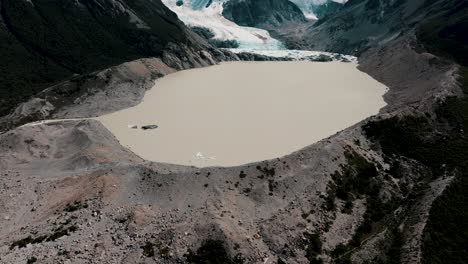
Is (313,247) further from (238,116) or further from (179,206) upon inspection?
(238,116)

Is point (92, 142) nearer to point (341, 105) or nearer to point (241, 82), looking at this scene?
point (341, 105)

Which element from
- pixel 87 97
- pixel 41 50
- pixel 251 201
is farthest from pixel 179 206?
pixel 41 50

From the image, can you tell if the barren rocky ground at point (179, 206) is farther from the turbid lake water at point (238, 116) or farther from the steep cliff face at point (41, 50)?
the steep cliff face at point (41, 50)

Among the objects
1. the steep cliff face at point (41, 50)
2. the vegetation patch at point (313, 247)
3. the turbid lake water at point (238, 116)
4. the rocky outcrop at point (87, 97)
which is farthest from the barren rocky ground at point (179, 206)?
the steep cliff face at point (41, 50)

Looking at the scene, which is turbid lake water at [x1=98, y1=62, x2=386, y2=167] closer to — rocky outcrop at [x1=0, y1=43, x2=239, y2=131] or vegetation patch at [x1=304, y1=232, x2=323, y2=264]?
rocky outcrop at [x1=0, y1=43, x2=239, y2=131]

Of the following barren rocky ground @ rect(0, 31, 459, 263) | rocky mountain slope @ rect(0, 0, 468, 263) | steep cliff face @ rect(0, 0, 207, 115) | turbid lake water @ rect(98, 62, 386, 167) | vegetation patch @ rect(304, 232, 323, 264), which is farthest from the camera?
steep cliff face @ rect(0, 0, 207, 115)

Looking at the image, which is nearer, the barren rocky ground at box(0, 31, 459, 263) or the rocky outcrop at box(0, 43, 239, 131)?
the barren rocky ground at box(0, 31, 459, 263)

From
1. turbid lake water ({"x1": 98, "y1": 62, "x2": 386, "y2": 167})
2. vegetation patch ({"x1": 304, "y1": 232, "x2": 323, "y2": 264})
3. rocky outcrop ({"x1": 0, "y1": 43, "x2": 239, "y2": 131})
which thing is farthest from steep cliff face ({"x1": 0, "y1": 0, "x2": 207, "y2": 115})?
vegetation patch ({"x1": 304, "y1": 232, "x2": 323, "y2": 264})

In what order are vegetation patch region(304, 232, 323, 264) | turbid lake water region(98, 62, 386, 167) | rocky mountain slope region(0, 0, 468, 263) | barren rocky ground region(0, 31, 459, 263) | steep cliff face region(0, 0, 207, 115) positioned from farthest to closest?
steep cliff face region(0, 0, 207, 115) → turbid lake water region(98, 62, 386, 167) → vegetation patch region(304, 232, 323, 264) → rocky mountain slope region(0, 0, 468, 263) → barren rocky ground region(0, 31, 459, 263)
